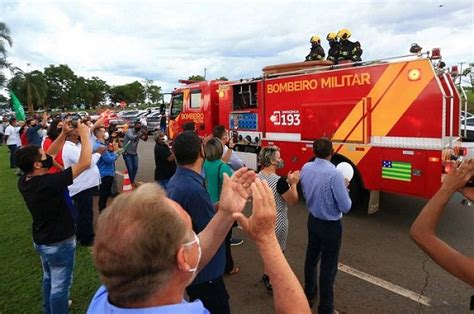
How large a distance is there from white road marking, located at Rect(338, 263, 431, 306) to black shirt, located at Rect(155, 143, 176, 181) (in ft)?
10.6

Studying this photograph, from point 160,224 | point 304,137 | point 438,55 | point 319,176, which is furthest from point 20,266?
point 438,55

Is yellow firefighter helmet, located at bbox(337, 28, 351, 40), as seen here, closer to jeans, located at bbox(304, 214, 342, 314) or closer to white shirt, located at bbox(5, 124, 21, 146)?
jeans, located at bbox(304, 214, 342, 314)

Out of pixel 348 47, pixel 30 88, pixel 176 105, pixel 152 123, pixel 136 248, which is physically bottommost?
pixel 136 248

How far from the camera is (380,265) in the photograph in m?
4.59

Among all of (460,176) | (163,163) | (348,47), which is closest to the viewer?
(460,176)

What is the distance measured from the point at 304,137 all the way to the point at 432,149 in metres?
2.43

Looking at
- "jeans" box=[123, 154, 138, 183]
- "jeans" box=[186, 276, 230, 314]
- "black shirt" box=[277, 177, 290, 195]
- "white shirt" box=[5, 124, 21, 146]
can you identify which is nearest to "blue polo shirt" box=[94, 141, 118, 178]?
"jeans" box=[123, 154, 138, 183]

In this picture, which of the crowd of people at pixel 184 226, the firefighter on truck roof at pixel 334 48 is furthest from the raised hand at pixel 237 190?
the firefighter on truck roof at pixel 334 48

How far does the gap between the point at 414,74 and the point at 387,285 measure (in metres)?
3.38

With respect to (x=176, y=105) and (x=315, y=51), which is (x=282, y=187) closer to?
(x=315, y=51)

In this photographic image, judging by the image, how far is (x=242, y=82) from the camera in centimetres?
861

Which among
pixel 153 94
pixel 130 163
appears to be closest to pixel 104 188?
pixel 130 163

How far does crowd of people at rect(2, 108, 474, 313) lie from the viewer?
110 cm

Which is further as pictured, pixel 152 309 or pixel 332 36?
pixel 332 36
